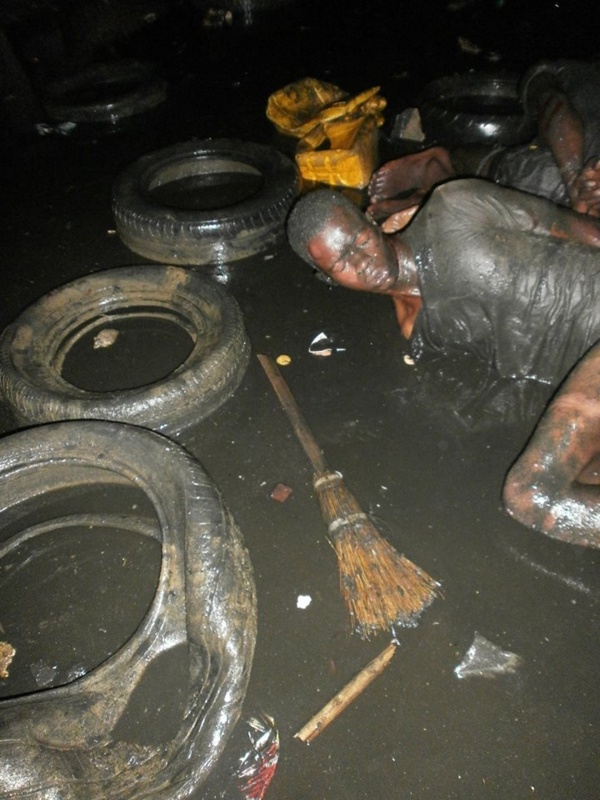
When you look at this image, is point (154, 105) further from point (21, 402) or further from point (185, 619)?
point (185, 619)

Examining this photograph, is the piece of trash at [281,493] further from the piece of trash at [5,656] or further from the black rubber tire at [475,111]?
the black rubber tire at [475,111]

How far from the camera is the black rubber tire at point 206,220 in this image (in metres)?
4.29

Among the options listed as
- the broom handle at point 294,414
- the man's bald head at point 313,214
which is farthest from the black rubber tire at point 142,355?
the man's bald head at point 313,214

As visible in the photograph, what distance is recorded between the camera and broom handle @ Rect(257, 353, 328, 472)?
3.01 m

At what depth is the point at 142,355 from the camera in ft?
12.8

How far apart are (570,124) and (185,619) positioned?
→ 376cm

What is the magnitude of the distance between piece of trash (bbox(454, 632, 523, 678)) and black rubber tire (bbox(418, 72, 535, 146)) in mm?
3912

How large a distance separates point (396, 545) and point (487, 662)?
24.4 inches

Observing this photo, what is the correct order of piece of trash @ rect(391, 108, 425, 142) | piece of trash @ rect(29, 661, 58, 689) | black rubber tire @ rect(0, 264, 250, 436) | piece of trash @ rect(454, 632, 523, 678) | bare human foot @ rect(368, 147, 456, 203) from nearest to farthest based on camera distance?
piece of trash @ rect(454, 632, 523, 678), piece of trash @ rect(29, 661, 58, 689), black rubber tire @ rect(0, 264, 250, 436), bare human foot @ rect(368, 147, 456, 203), piece of trash @ rect(391, 108, 425, 142)

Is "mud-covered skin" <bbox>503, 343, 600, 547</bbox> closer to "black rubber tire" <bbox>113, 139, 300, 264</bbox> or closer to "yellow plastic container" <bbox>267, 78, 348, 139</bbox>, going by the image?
"black rubber tire" <bbox>113, 139, 300, 264</bbox>

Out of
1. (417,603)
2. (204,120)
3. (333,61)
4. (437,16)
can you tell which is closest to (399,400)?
(417,603)

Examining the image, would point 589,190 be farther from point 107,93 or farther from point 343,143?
point 107,93

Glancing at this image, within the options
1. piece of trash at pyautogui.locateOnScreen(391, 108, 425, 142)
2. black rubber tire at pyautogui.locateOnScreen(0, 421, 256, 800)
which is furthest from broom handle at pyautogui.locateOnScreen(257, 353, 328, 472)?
piece of trash at pyautogui.locateOnScreen(391, 108, 425, 142)

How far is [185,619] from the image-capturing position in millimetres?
2328
